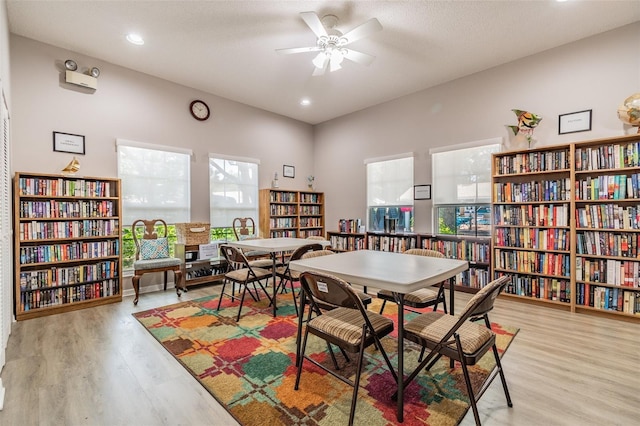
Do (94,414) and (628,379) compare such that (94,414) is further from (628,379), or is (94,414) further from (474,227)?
(474,227)

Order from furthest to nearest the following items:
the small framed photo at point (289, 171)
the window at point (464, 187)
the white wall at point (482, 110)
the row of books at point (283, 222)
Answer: the small framed photo at point (289, 171) → the row of books at point (283, 222) → the window at point (464, 187) → the white wall at point (482, 110)

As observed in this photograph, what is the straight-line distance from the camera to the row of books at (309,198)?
21.1 feet

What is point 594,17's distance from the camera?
3.21 metres

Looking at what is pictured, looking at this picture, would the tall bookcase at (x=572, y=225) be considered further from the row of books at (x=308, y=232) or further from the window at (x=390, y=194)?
the row of books at (x=308, y=232)

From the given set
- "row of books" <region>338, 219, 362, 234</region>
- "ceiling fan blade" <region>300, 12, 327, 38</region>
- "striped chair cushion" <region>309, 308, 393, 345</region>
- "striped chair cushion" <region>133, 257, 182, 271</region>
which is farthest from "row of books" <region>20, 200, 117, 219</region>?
"row of books" <region>338, 219, 362, 234</region>

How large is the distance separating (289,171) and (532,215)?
436cm

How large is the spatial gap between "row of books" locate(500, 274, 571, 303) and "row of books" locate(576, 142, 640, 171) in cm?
137

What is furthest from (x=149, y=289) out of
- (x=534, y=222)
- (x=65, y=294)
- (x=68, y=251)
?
(x=534, y=222)

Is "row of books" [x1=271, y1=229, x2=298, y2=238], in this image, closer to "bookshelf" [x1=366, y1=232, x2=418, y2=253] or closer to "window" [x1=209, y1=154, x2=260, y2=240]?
"window" [x1=209, y1=154, x2=260, y2=240]

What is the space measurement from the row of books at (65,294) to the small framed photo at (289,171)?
3547mm

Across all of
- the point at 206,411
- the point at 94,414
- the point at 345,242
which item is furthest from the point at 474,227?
the point at 94,414

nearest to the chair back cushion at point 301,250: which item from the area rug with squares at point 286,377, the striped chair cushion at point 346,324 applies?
the area rug with squares at point 286,377

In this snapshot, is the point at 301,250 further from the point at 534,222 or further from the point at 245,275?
the point at 534,222

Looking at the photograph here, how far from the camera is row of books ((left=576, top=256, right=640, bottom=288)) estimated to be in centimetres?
312
